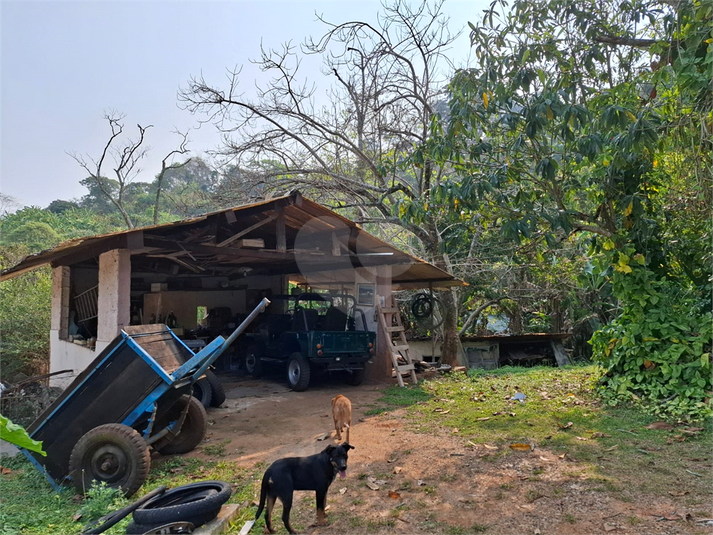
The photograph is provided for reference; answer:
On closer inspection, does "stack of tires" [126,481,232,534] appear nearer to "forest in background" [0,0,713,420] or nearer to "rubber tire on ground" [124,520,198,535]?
"rubber tire on ground" [124,520,198,535]

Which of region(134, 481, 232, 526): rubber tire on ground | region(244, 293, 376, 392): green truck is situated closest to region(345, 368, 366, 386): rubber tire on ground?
region(244, 293, 376, 392): green truck

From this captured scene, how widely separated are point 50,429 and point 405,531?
148 inches

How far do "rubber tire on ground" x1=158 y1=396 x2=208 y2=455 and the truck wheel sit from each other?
12.3ft

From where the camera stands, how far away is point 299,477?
376 centimetres

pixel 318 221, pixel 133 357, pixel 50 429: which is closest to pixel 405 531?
pixel 133 357

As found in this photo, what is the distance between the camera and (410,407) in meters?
8.22

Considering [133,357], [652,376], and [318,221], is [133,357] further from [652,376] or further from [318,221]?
[652,376]

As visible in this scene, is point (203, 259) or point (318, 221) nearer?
point (318, 221)

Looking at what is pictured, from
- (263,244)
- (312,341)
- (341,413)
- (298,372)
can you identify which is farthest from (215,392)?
(341,413)

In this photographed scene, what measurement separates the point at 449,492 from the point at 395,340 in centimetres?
690

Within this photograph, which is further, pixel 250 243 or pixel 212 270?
pixel 212 270

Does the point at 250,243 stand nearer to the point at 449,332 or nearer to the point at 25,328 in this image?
the point at 449,332

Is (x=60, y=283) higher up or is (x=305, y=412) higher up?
(x=60, y=283)

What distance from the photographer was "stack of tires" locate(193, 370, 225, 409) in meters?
8.16
